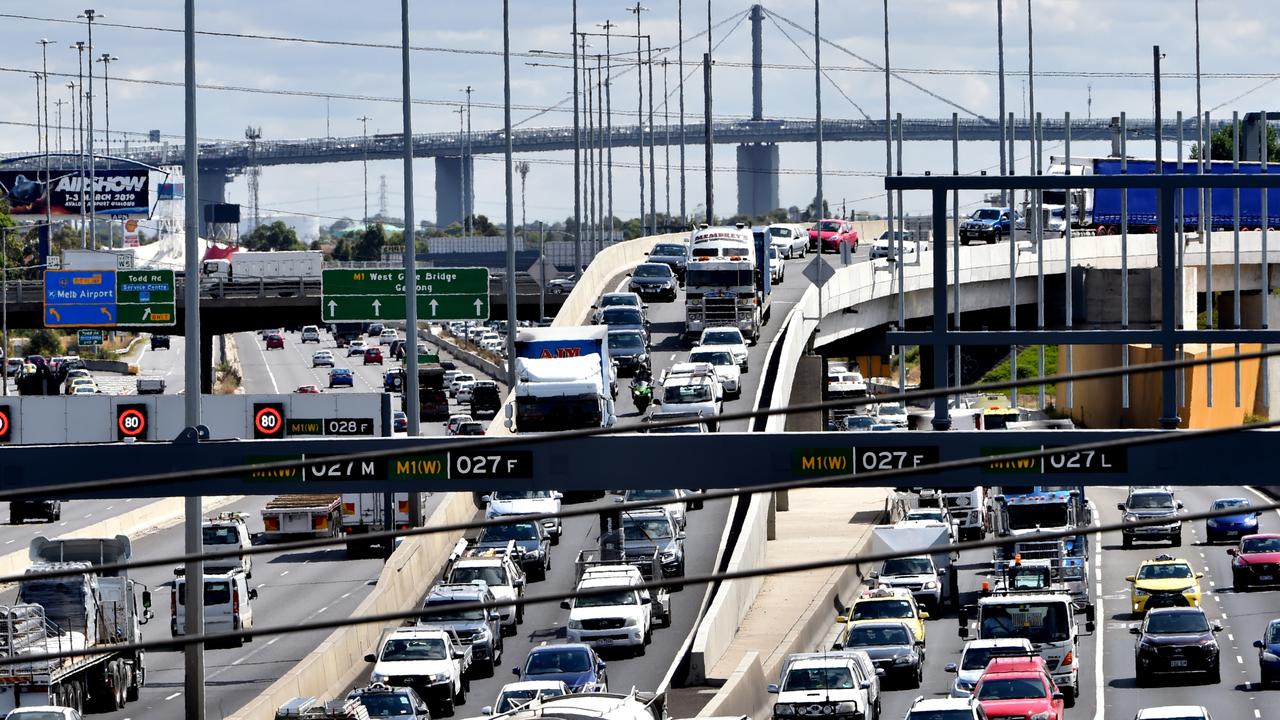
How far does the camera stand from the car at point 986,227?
84500mm

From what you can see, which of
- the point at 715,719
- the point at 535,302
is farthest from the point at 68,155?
the point at 715,719

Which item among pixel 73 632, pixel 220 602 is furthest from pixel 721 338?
pixel 73 632

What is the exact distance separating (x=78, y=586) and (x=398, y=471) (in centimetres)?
1302

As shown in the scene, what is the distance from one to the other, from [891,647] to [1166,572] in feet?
32.6

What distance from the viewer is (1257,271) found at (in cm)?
6581

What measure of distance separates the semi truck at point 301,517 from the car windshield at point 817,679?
28574mm

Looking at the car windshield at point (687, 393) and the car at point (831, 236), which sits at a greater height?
the car at point (831, 236)

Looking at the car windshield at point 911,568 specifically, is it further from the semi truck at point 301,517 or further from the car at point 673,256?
the car at point 673,256

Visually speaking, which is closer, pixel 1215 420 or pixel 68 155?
pixel 1215 420

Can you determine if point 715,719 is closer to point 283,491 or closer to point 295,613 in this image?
point 283,491

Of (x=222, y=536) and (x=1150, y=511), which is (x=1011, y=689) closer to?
(x=1150, y=511)

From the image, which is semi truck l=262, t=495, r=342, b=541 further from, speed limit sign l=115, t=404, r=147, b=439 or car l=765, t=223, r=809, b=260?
car l=765, t=223, r=809, b=260

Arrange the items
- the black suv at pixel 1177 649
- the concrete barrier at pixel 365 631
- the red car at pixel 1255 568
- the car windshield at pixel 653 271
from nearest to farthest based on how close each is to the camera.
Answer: the concrete barrier at pixel 365 631, the black suv at pixel 1177 649, the red car at pixel 1255 568, the car windshield at pixel 653 271

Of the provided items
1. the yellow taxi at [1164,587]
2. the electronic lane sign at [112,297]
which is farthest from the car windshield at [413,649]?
the electronic lane sign at [112,297]
